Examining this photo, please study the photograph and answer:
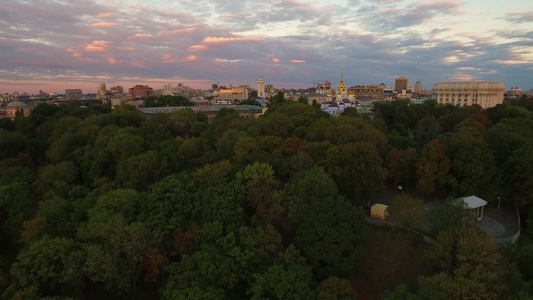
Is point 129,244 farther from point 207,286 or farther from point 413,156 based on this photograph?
point 413,156

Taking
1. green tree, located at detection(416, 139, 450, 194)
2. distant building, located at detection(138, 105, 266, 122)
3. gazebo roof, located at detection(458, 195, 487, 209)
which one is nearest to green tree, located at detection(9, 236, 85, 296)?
green tree, located at detection(416, 139, 450, 194)

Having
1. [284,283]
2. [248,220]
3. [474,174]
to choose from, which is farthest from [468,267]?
[248,220]

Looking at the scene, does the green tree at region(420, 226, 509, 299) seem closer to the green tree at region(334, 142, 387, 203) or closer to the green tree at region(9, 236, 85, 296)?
the green tree at region(334, 142, 387, 203)

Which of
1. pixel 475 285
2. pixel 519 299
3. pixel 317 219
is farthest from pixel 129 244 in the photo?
pixel 519 299

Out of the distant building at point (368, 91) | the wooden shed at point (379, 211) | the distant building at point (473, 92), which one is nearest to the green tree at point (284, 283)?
the wooden shed at point (379, 211)

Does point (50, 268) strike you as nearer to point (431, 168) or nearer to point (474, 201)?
point (431, 168)
